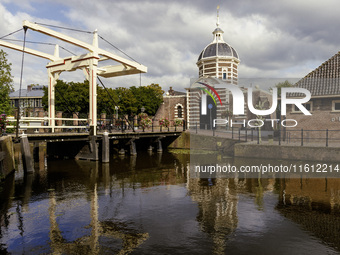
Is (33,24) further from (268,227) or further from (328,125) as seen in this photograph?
(328,125)

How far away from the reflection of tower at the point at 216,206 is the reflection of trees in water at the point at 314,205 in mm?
1349

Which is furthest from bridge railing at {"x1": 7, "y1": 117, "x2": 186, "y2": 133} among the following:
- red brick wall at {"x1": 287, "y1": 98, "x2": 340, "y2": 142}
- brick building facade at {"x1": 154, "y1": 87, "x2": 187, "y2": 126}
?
brick building facade at {"x1": 154, "y1": 87, "x2": 187, "y2": 126}

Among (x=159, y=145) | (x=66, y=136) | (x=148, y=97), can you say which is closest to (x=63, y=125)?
(x=66, y=136)

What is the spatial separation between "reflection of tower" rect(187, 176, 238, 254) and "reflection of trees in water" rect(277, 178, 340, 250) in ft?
4.42

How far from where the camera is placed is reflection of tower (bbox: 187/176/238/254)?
18.1ft

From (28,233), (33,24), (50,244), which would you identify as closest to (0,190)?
(28,233)

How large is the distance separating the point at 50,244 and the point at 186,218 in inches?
112

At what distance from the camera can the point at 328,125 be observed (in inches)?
710

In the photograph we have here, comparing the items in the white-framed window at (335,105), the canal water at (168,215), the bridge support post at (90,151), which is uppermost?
the white-framed window at (335,105)

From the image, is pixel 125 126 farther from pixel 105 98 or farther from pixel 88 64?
pixel 105 98

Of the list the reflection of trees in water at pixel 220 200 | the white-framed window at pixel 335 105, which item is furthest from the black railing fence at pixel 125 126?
the white-framed window at pixel 335 105

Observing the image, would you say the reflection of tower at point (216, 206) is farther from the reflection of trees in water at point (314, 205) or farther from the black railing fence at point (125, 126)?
the black railing fence at point (125, 126)

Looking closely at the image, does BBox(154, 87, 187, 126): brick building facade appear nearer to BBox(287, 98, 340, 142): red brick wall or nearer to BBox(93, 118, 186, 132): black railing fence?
BBox(93, 118, 186, 132): black railing fence

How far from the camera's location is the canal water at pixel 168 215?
4.96m
